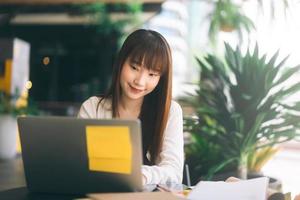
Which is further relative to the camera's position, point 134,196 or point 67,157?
point 67,157

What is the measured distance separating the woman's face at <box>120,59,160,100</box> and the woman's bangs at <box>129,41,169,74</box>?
0.02m

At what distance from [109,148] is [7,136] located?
5.36m

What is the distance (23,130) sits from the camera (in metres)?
1.05

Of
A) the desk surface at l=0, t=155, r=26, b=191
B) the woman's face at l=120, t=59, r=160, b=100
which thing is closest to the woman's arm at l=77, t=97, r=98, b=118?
the woman's face at l=120, t=59, r=160, b=100

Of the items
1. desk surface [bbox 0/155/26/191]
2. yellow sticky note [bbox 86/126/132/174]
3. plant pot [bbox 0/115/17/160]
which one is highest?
yellow sticky note [bbox 86/126/132/174]

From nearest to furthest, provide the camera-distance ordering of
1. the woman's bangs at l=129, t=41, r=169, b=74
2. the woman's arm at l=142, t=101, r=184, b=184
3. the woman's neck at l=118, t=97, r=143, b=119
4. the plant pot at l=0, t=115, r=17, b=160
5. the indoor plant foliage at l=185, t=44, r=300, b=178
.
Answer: the woman's arm at l=142, t=101, r=184, b=184 → the woman's bangs at l=129, t=41, r=169, b=74 → the woman's neck at l=118, t=97, r=143, b=119 → the indoor plant foliage at l=185, t=44, r=300, b=178 → the plant pot at l=0, t=115, r=17, b=160

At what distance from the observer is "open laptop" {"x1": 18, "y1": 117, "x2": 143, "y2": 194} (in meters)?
0.98

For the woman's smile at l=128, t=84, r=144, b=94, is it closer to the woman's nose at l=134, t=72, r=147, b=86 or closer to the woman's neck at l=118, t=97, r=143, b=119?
the woman's nose at l=134, t=72, r=147, b=86

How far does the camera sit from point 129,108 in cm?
168

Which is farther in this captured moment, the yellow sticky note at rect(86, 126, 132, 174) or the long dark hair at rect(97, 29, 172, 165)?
the long dark hair at rect(97, 29, 172, 165)

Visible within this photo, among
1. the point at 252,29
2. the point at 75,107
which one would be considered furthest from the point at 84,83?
the point at 252,29

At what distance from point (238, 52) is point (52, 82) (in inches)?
314

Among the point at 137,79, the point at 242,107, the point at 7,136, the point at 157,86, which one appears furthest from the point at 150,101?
the point at 7,136

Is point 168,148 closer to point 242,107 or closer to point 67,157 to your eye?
point 67,157
